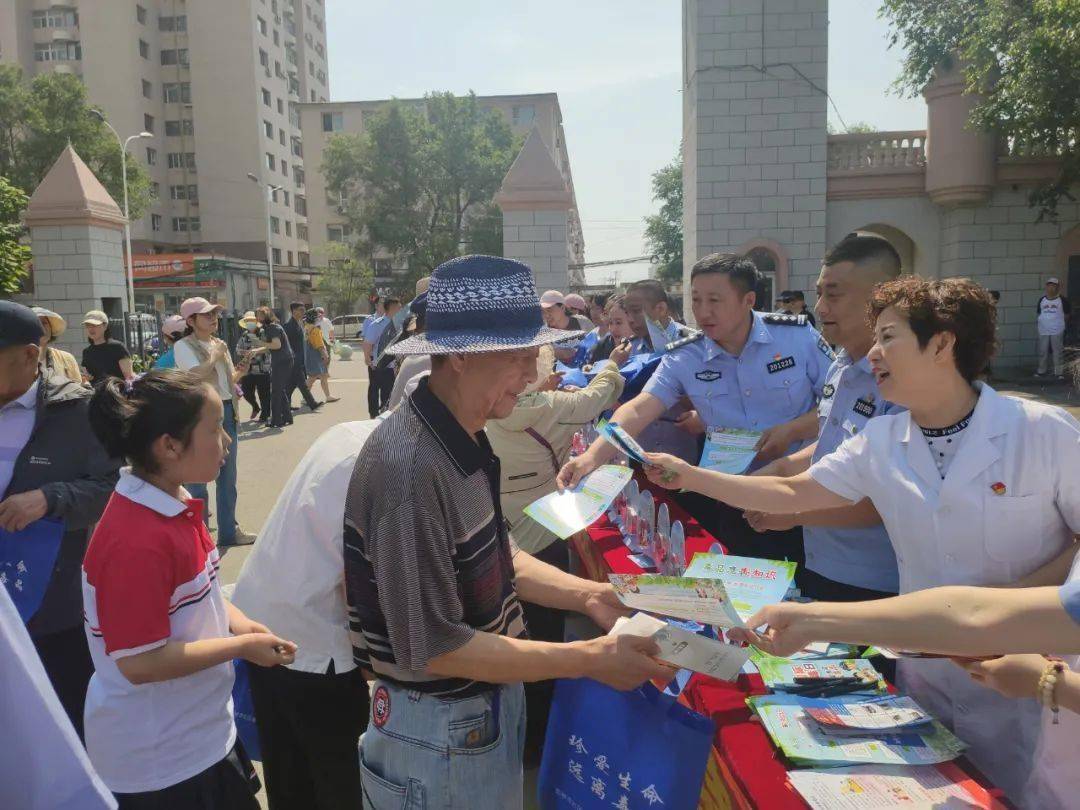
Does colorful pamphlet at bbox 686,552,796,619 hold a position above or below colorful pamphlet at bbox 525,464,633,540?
below

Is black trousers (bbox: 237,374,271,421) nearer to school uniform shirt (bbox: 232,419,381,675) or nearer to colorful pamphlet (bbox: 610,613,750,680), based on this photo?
school uniform shirt (bbox: 232,419,381,675)

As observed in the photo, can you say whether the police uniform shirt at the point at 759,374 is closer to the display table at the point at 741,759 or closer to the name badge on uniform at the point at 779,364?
the name badge on uniform at the point at 779,364

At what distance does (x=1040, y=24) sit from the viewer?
13.2 metres

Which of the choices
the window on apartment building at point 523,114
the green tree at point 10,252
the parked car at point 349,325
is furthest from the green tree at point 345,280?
the green tree at point 10,252

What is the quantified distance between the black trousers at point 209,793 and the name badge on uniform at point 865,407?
2405 mm

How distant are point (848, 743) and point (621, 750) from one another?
510mm

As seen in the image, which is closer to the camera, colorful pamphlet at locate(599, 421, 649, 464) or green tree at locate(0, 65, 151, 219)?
colorful pamphlet at locate(599, 421, 649, 464)

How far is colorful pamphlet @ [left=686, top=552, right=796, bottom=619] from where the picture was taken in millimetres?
1966

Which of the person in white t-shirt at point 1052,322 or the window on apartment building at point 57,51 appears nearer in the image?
the person in white t-shirt at point 1052,322

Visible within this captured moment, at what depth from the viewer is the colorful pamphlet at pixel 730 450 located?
3146mm

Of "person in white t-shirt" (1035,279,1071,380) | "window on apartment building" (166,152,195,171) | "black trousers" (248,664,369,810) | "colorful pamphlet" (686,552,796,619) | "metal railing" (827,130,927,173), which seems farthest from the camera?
"window on apartment building" (166,152,195,171)

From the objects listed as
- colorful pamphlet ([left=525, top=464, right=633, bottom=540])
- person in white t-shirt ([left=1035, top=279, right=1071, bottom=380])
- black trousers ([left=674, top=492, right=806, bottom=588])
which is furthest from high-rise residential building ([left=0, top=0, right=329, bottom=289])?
colorful pamphlet ([left=525, top=464, right=633, bottom=540])

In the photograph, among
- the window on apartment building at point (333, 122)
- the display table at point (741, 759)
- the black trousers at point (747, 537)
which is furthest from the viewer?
the window on apartment building at point (333, 122)

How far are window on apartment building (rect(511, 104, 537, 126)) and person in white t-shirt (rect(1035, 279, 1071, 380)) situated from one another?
53292mm
